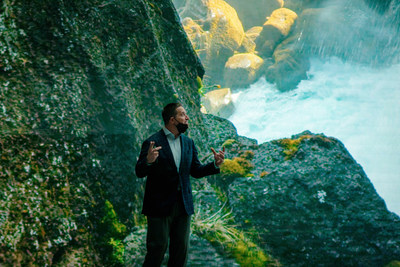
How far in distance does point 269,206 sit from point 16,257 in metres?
3.65

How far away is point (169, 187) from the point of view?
221cm

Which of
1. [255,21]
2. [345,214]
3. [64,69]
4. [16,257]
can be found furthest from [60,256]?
[255,21]

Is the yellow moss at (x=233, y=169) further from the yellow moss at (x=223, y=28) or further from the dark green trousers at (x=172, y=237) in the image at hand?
the yellow moss at (x=223, y=28)

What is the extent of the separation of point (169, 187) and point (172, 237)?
1.37 feet

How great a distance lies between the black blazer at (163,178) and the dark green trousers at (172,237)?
0.06 meters

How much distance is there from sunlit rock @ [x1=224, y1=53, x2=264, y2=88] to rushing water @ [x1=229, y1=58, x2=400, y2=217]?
830mm

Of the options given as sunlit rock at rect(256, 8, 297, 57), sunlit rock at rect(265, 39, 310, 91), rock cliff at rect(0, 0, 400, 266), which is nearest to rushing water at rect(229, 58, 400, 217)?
sunlit rock at rect(265, 39, 310, 91)

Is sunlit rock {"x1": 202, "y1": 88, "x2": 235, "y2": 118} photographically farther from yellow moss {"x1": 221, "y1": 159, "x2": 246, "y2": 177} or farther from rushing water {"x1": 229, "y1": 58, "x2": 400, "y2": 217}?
yellow moss {"x1": 221, "y1": 159, "x2": 246, "y2": 177}

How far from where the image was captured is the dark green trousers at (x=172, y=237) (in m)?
2.12

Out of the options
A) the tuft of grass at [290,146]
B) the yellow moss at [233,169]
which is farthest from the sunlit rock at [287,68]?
the yellow moss at [233,169]

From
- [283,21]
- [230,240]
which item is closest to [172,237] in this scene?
[230,240]

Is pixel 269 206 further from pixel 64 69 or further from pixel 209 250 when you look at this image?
pixel 64 69

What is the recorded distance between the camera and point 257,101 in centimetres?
2522

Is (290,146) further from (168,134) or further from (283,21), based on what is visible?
(283,21)
